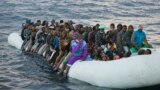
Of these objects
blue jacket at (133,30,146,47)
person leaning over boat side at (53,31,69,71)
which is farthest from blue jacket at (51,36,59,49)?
blue jacket at (133,30,146,47)

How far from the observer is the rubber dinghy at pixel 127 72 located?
1231 cm

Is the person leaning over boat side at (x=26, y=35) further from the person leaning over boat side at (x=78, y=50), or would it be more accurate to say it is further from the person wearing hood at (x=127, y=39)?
the person wearing hood at (x=127, y=39)

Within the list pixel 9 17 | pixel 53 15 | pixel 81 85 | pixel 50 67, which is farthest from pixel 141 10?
pixel 81 85

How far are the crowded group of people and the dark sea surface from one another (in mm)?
654

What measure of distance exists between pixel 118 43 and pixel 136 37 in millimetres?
741

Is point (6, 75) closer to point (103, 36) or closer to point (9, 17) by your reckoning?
point (103, 36)

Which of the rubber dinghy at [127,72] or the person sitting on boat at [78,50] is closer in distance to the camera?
the rubber dinghy at [127,72]

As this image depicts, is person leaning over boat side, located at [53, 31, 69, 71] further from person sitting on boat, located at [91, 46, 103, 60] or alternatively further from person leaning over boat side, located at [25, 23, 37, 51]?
person leaning over boat side, located at [25, 23, 37, 51]

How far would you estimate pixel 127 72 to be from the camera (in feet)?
40.8

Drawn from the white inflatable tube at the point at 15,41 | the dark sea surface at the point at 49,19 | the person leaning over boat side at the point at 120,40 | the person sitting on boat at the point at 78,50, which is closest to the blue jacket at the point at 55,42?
the dark sea surface at the point at 49,19

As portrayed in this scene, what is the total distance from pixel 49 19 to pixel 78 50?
659 inches

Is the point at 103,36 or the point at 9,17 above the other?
the point at 103,36

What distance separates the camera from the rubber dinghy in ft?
40.4

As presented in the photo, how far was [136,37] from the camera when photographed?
14.6 m
